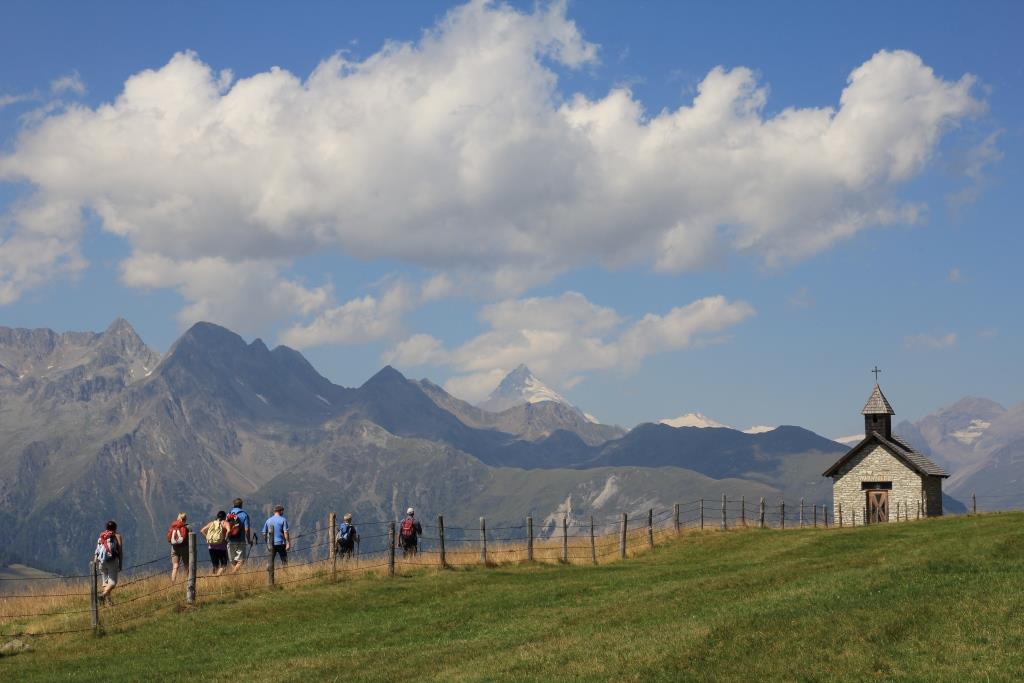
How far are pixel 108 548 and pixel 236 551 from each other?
17.5 ft

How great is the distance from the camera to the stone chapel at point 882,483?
70.4 m

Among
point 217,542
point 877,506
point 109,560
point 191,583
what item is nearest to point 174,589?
point 191,583

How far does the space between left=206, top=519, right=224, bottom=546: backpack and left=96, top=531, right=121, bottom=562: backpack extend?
3.37 metres

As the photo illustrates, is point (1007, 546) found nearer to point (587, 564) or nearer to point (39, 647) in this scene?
point (587, 564)

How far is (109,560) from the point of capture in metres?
34.2

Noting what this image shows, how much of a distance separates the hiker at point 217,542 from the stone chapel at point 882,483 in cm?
4386

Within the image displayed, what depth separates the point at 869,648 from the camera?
790 inches

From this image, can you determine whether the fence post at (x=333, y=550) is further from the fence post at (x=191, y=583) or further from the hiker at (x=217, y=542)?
the fence post at (x=191, y=583)

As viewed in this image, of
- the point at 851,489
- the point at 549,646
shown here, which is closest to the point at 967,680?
the point at 549,646

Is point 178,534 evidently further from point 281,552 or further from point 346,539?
point 346,539

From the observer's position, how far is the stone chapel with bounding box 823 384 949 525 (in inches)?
2771

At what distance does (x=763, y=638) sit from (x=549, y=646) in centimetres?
471

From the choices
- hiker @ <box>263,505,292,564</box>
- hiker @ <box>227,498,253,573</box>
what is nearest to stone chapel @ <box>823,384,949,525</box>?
hiker @ <box>263,505,292,564</box>

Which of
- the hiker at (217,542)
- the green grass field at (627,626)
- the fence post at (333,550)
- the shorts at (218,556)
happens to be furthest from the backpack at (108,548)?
the fence post at (333,550)
